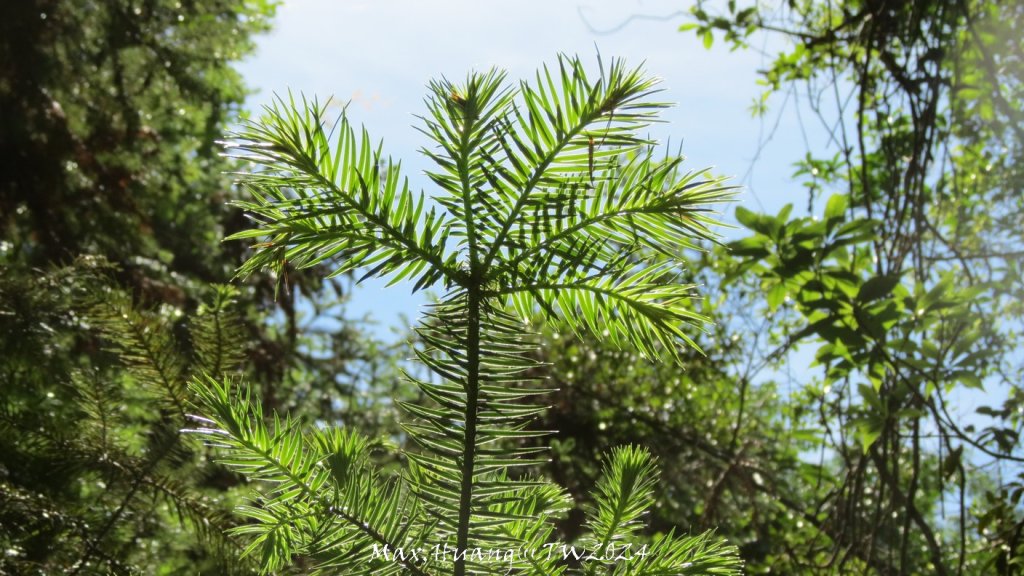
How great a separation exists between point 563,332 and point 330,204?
0.34 metres

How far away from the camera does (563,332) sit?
3.16 feet

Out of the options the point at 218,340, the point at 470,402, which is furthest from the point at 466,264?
the point at 218,340

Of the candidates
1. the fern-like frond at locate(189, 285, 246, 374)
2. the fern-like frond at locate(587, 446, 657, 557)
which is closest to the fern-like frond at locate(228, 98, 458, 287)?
the fern-like frond at locate(587, 446, 657, 557)

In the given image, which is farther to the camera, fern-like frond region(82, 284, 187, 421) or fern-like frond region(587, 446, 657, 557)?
fern-like frond region(82, 284, 187, 421)

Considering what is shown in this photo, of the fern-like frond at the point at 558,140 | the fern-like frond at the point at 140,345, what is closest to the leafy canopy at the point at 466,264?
the fern-like frond at the point at 558,140

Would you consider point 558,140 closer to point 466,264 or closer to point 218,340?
point 466,264

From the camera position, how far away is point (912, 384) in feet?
6.50

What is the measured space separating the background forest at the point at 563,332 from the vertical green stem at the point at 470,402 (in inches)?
2.4

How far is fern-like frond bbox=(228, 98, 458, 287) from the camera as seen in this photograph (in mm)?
746

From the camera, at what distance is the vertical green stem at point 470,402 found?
0.75 metres

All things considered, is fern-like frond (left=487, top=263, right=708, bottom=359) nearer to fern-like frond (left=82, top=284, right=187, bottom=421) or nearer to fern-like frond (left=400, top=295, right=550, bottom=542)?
fern-like frond (left=400, top=295, right=550, bottom=542)

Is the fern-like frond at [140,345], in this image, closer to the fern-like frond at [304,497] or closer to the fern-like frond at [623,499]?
the fern-like frond at [304,497]

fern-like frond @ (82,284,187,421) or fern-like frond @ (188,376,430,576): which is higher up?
fern-like frond @ (82,284,187,421)

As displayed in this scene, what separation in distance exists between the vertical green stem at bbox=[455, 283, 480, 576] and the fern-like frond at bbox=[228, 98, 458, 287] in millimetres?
40
